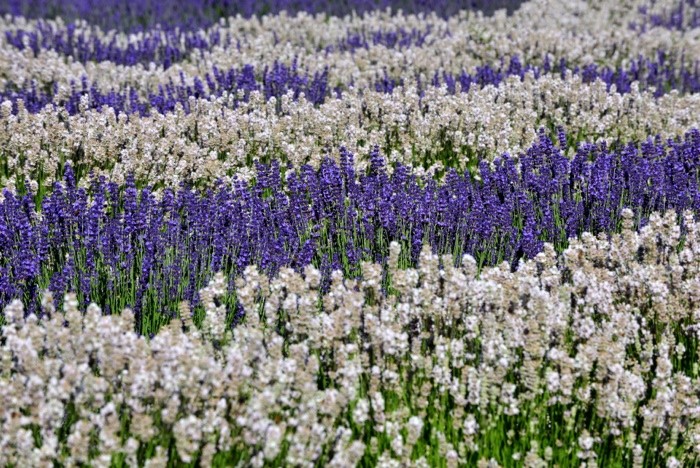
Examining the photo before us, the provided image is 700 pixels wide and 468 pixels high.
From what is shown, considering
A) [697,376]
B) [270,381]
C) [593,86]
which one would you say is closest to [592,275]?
[697,376]

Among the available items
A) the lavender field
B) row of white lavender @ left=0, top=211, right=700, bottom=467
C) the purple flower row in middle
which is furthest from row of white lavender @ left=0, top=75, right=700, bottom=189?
row of white lavender @ left=0, top=211, right=700, bottom=467

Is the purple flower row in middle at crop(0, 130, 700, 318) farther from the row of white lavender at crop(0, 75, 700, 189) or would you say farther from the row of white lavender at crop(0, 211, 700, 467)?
the row of white lavender at crop(0, 211, 700, 467)

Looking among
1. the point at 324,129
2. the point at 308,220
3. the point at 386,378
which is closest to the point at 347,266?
the point at 308,220

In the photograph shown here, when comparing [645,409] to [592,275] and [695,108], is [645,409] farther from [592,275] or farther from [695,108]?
[695,108]

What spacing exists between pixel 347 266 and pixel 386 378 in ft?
6.00

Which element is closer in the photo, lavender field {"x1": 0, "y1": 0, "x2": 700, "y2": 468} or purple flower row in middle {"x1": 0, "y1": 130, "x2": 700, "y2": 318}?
lavender field {"x1": 0, "y1": 0, "x2": 700, "y2": 468}

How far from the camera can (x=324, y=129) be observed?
805cm

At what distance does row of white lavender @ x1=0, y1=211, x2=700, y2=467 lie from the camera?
3.50 metres

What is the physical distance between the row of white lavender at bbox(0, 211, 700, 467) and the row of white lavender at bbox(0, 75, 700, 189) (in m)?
2.84

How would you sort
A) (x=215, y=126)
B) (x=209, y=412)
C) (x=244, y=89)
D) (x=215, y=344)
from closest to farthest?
1. (x=209, y=412)
2. (x=215, y=344)
3. (x=215, y=126)
4. (x=244, y=89)

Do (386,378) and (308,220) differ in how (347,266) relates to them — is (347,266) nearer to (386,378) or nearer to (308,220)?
(308,220)

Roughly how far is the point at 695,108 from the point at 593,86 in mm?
1073

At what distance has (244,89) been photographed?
991 centimetres

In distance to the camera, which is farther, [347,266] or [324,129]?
[324,129]
